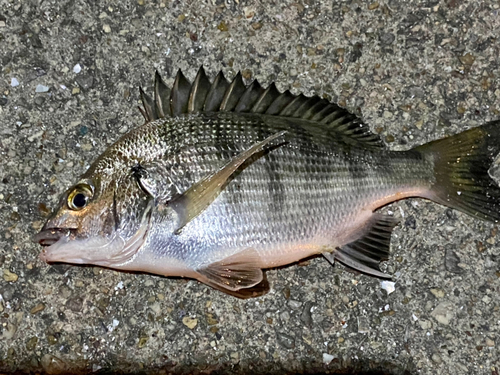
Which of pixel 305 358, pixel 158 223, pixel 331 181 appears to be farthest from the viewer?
pixel 305 358

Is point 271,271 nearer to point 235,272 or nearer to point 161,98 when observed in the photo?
point 235,272

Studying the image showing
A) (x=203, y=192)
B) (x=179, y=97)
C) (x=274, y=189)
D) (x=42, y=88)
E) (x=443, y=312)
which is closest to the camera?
(x=203, y=192)

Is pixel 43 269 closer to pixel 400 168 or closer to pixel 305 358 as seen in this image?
pixel 305 358

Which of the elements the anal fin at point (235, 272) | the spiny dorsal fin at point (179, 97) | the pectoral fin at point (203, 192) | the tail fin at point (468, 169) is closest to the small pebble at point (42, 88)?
the spiny dorsal fin at point (179, 97)

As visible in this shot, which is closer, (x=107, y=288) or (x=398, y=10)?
(x=107, y=288)

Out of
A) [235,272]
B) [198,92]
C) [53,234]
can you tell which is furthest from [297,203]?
[53,234]

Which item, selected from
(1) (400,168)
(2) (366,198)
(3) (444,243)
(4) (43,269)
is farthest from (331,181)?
(4) (43,269)
